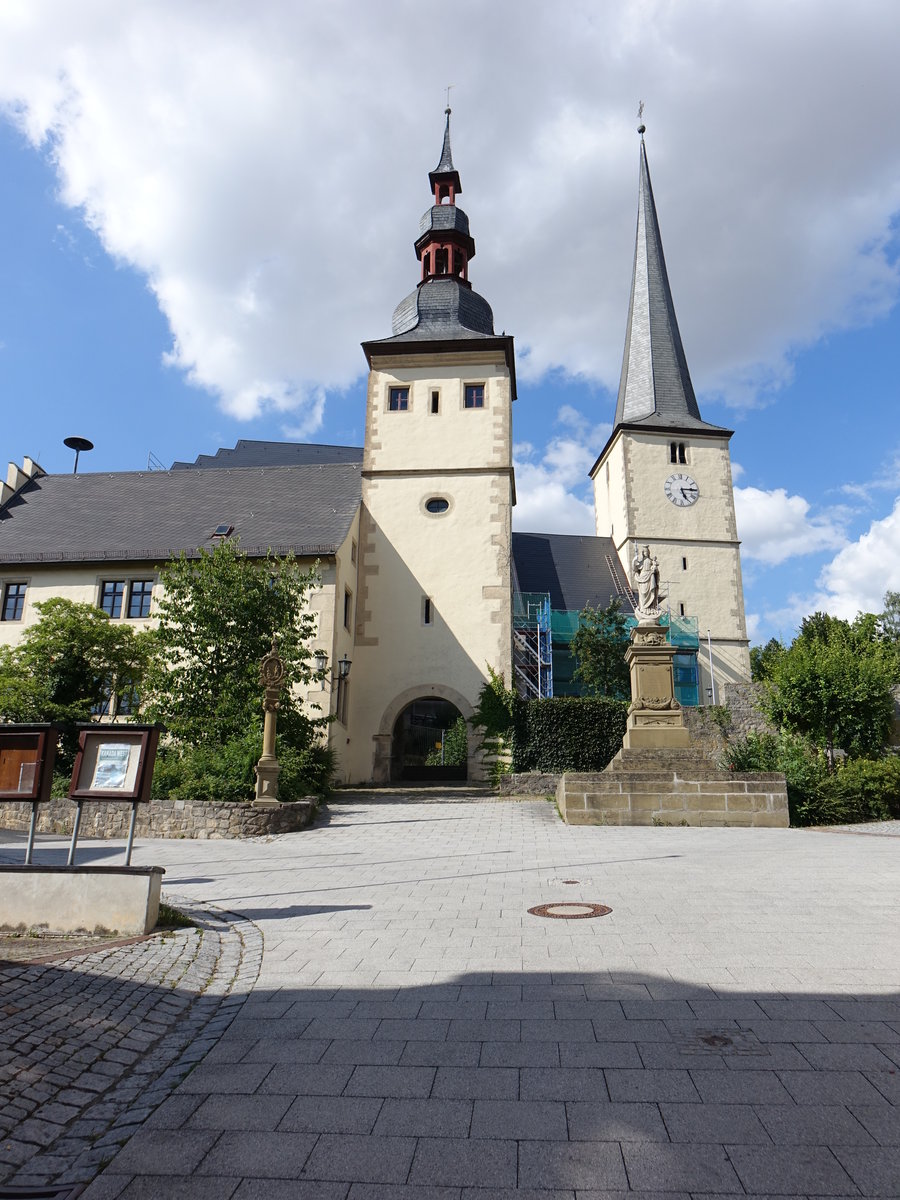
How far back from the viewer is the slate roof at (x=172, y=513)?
2498cm

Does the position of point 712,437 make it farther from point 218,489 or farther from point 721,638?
point 218,489

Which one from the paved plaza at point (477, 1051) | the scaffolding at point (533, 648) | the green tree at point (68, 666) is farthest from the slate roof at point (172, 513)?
the paved plaza at point (477, 1051)

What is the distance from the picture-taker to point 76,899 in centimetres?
604

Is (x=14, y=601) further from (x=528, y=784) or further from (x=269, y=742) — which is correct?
(x=528, y=784)

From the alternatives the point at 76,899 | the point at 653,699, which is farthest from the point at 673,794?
the point at 76,899

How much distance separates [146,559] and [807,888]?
845 inches

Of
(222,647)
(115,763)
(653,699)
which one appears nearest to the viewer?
(115,763)

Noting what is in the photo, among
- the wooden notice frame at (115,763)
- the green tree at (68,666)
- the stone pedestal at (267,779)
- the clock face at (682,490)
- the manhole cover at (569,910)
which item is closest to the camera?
the wooden notice frame at (115,763)

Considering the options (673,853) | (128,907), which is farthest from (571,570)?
(128,907)

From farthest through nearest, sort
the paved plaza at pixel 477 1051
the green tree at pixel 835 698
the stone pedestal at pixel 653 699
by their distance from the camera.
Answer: the green tree at pixel 835 698 < the stone pedestal at pixel 653 699 < the paved plaza at pixel 477 1051

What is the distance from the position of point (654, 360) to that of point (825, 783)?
33006 millimetres

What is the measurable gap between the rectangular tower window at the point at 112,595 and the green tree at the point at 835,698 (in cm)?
1860

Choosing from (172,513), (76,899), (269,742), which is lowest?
(76,899)

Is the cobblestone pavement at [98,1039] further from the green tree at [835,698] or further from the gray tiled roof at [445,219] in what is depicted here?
the gray tiled roof at [445,219]
